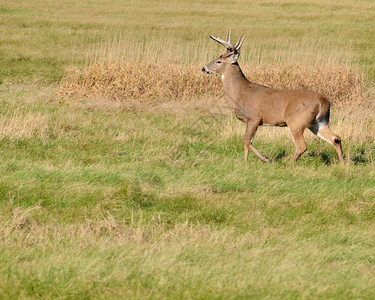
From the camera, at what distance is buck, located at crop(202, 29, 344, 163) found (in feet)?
32.3

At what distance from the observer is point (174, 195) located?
796 centimetres

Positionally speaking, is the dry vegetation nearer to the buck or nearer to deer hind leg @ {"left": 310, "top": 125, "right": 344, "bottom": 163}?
the buck

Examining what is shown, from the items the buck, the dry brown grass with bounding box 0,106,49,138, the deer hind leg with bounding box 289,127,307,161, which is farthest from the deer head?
the dry brown grass with bounding box 0,106,49,138

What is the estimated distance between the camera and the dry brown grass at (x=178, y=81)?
1606 cm

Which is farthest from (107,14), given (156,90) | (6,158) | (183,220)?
(183,220)

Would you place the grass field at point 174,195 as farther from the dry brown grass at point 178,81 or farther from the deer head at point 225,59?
the deer head at point 225,59

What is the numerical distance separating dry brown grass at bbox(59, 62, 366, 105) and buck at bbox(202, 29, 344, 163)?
5.35m

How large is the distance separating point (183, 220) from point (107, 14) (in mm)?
31204

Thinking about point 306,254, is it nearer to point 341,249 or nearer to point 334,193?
point 341,249

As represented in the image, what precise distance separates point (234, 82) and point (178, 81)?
18.2ft

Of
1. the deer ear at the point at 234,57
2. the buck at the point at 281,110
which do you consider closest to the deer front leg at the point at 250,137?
the buck at the point at 281,110

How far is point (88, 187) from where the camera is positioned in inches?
320

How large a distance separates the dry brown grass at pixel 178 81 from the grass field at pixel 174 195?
39 millimetres

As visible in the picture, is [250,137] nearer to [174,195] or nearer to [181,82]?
[174,195]
